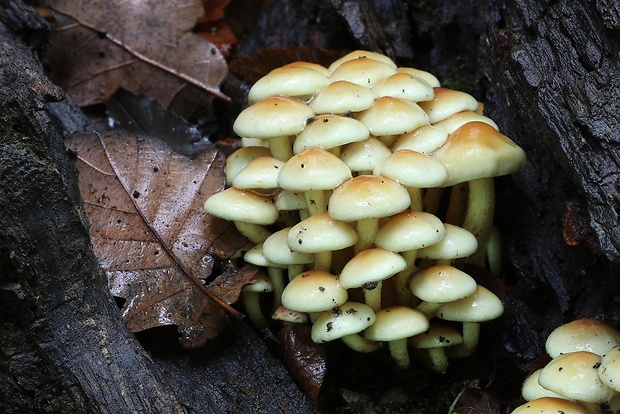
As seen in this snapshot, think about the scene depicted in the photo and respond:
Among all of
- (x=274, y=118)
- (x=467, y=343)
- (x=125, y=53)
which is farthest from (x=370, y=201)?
(x=125, y=53)

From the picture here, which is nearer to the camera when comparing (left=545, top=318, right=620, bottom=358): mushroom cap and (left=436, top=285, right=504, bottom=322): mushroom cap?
(left=545, top=318, right=620, bottom=358): mushroom cap

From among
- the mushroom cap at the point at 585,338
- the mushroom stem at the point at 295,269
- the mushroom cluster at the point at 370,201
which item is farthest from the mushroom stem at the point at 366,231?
the mushroom cap at the point at 585,338

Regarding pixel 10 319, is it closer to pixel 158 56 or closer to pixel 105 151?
pixel 105 151

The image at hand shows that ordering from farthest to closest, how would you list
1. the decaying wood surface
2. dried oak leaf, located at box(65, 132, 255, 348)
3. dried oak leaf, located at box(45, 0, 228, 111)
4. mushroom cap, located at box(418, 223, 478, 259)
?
dried oak leaf, located at box(45, 0, 228, 111) → dried oak leaf, located at box(65, 132, 255, 348) → mushroom cap, located at box(418, 223, 478, 259) → the decaying wood surface

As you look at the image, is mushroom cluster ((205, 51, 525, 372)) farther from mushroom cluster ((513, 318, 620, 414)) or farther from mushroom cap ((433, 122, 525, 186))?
mushroom cluster ((513, 318, 620, 414))

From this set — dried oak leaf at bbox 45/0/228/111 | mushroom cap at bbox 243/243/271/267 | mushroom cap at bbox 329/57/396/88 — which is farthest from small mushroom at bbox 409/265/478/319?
dried oak leaf at bbox 45/0/228/111

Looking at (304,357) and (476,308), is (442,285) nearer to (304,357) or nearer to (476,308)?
(476,308)

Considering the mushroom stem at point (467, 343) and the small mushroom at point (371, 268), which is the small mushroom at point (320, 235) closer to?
the small mushroom at point (371, 268)
